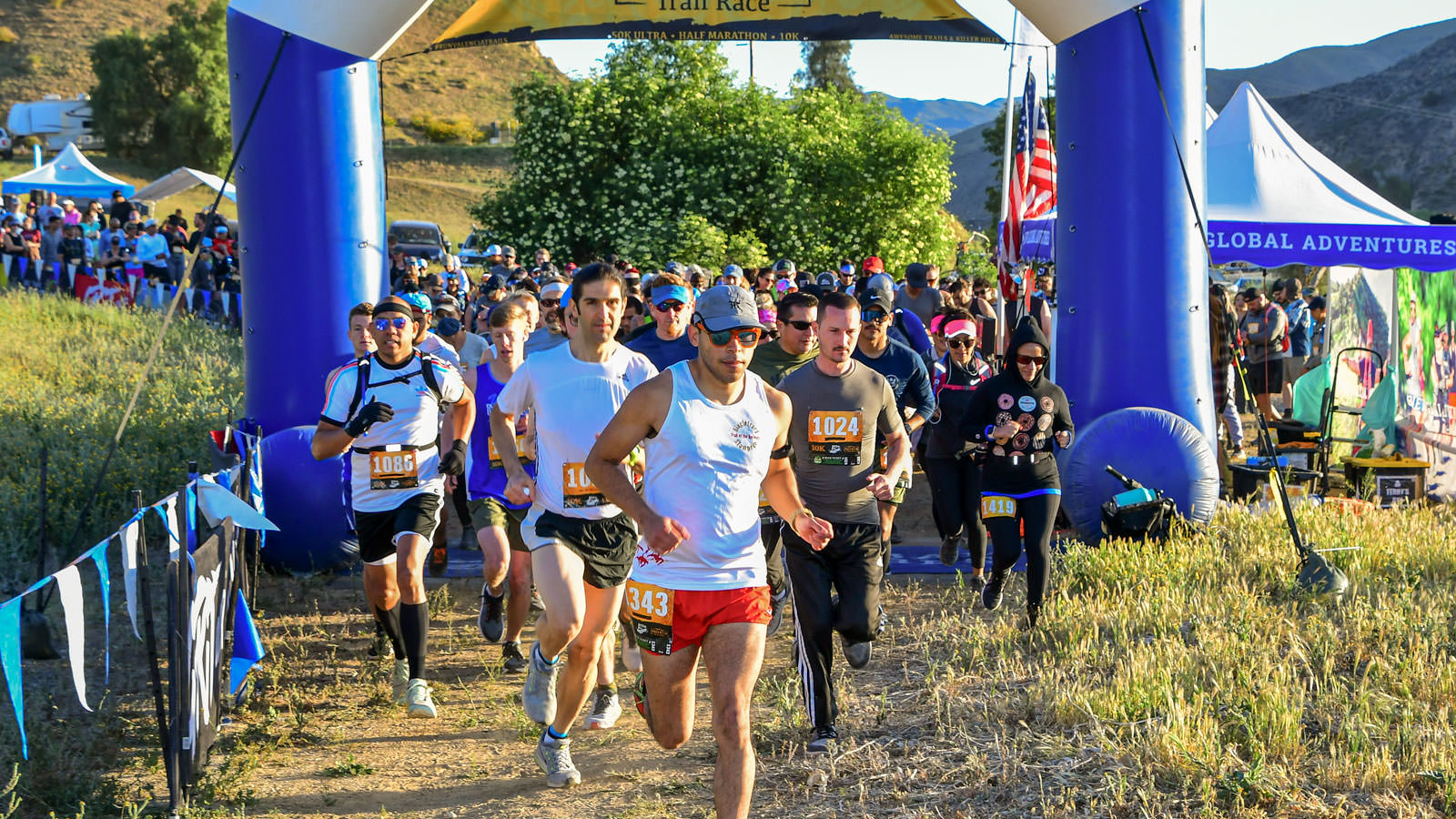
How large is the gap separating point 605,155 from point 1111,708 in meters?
21.8

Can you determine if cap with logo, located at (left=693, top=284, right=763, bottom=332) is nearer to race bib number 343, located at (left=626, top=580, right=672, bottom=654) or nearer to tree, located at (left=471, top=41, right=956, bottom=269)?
race bib number 343, located at (left=626, top=580, right=672, bottom=654)

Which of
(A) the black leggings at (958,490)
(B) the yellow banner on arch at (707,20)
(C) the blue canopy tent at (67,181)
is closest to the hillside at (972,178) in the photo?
(C) the blue canopy tent at (67,181)

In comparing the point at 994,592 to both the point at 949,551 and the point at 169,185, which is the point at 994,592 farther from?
the point at 169,185

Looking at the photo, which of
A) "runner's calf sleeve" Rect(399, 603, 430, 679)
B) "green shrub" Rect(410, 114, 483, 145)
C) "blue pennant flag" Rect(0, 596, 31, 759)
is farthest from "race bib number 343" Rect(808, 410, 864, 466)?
"green shrub" Rect(410, 114, 483, 145)

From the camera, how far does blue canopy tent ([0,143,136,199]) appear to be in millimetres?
34781

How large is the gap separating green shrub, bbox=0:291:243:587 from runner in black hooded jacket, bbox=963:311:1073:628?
17.4 feet

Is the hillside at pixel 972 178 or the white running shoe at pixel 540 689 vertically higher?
the hillside at pixel 972 178

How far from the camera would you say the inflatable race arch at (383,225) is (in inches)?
341

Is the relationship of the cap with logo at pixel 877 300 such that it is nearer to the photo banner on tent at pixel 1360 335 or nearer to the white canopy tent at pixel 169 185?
the photo banner on tent at pixel 1360 335

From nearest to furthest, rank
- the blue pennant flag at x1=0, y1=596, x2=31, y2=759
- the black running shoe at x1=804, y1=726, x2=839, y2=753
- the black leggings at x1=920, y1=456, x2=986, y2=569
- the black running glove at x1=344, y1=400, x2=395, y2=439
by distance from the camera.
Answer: the blue pennant flag at x1=0, y1=596, x2=31, y2=759
the black running shoe at x1=804, y1=726, x2=839, y2=753
the black running glove at x1=344, y1=400, x2=395, y2=439
the black leggings at x1=920, y1=456, x2=986, y2=569

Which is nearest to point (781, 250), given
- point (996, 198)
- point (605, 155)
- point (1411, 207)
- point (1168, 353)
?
point (605, 155)

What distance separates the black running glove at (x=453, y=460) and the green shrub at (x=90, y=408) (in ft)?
8.97

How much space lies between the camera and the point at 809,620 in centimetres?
566

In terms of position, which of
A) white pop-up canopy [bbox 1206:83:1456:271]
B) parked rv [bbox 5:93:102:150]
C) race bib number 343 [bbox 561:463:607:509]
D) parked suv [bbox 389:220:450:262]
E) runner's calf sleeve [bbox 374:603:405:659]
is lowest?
runner's calf sleeve [bbox 374:603:405:659]
